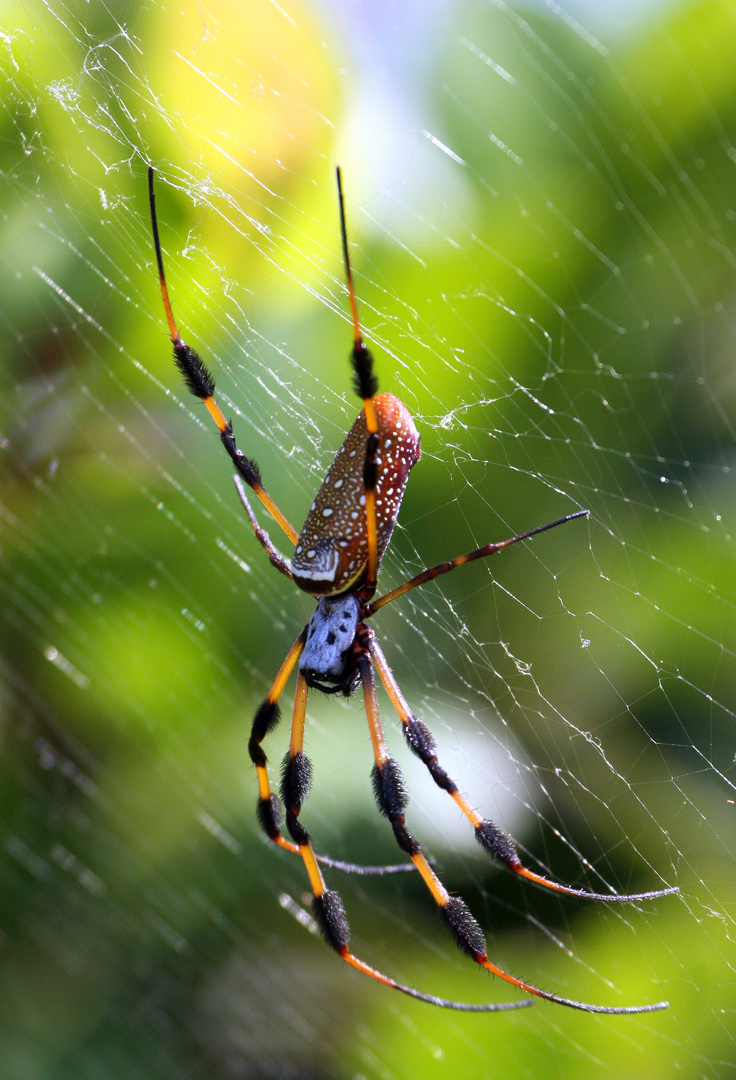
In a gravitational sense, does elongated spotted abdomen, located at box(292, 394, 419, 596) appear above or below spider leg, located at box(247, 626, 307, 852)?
above

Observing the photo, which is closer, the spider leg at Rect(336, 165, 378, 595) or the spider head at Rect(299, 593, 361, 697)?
the spider leg at Rect(336, 165, 378, 595)

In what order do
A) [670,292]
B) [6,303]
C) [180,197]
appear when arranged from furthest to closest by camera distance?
[6,303] < [670,292] < [180,197]

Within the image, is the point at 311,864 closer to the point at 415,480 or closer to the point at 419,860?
the point at 419,860

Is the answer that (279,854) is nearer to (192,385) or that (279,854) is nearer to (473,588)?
(473,588)

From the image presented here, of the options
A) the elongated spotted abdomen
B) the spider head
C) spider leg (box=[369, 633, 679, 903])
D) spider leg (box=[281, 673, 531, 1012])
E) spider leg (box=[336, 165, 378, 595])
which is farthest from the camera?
spider leg (box=[281, 673, 531, 1012])

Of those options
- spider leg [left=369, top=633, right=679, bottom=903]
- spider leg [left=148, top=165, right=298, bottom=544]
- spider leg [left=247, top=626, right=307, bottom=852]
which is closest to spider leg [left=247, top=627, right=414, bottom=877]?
spider leg [left=247, top=626, right=307, bottom=852]

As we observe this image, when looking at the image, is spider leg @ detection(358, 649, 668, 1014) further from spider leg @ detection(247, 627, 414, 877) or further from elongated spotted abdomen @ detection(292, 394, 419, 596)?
elongated spotted abdomen @ detection(292, 394, 419, 596)

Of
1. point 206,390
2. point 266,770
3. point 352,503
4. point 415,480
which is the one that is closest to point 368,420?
point 352,503

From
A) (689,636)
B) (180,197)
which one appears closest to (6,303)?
(180,197)
